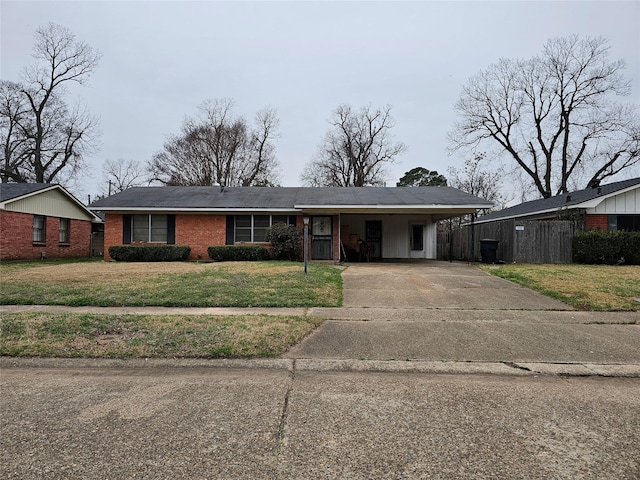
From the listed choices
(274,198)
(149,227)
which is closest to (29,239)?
(149,227)

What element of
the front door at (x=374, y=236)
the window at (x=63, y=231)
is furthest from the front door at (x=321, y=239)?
the window at (x=63, y=231)

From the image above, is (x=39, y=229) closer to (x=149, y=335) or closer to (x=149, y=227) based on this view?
(x=149, y=227)

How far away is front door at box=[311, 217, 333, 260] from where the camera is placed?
17469mm

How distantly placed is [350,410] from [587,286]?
890 centimetres

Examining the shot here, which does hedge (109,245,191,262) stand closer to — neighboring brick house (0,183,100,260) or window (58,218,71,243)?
neighboring brick house (0,183,100,260)

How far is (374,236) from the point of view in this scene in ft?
69.9

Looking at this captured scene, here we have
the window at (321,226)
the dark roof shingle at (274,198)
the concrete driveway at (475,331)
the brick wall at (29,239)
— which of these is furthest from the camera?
the brick wall at (29,239)

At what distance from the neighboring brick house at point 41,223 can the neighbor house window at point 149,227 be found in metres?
6.09

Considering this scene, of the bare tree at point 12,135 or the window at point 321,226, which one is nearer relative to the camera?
the window at point 321,226

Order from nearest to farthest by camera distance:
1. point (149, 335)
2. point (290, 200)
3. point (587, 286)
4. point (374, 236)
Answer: point (149, 335)
point (587, 286)
point (290, 200)
point (374, 236)

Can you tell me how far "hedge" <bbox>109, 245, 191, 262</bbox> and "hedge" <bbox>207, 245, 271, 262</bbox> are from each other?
1.36 metres

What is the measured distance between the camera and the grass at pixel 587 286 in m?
7.91

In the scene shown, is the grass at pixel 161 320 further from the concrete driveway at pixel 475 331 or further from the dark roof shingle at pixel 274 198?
the dark roof shingle at pixel 274 198

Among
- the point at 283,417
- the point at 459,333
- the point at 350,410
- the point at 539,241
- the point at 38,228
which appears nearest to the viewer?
the point at 283,417
